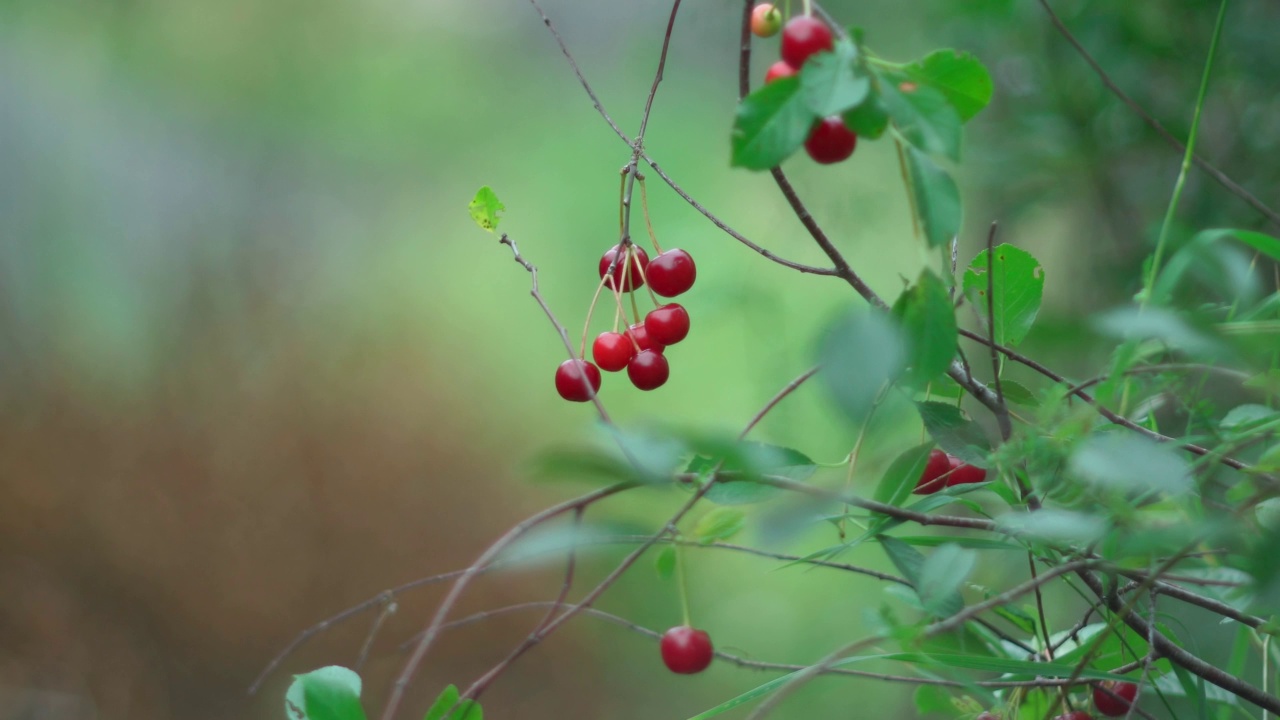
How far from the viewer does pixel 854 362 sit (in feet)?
0.76

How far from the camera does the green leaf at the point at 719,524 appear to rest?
1.22ft

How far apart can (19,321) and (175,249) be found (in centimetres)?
34

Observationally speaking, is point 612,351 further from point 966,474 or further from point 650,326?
point 966,474

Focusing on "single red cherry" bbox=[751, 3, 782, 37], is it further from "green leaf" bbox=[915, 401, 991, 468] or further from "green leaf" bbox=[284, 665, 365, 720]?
"green leaf" bbox=[284, 665, 365, 720]

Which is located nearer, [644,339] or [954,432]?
[954,432]

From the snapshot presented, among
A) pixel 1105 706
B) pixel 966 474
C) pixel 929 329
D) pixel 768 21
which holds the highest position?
pixel 768 21

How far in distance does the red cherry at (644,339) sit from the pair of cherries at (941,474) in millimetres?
152

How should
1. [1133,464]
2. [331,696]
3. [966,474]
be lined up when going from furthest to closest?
[966,474] < [331,696] < [1133,464]

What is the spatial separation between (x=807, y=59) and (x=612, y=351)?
0.75 feet

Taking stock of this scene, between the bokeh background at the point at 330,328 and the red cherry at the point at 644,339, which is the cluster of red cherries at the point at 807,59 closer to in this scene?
the red cherry at the point at 644,339

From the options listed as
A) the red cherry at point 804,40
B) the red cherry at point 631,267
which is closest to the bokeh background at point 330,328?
the red cherry at point 631,267

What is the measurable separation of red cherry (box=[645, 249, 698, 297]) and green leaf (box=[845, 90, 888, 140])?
19cm

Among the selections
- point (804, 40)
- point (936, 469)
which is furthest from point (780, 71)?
point (936, 469)

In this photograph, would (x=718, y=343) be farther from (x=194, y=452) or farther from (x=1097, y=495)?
(x=1097, y=495)
